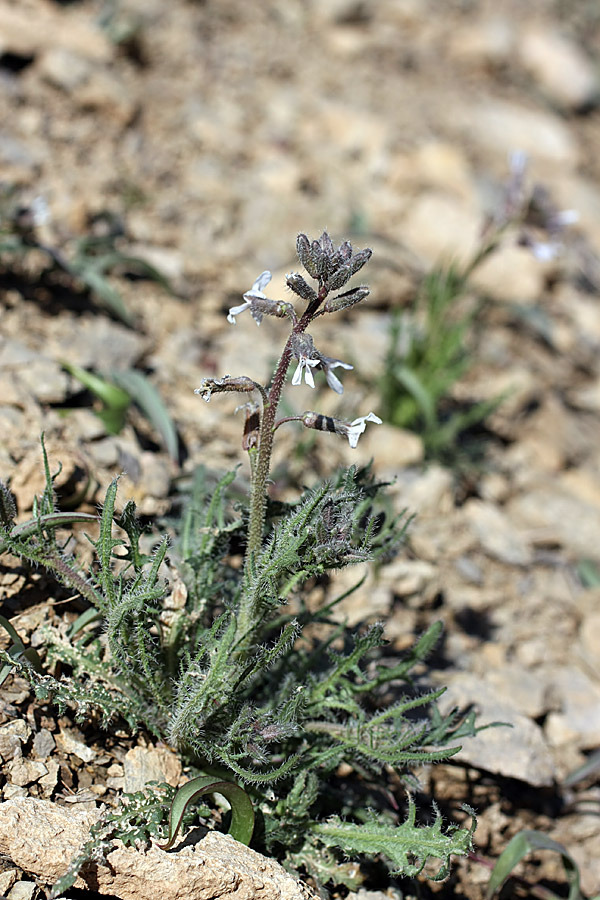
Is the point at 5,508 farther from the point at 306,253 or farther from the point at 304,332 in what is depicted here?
the point at 306,253

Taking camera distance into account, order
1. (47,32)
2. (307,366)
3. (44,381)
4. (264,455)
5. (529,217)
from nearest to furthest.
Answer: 1. (307,366)
2. (264,455)
3. (44,381)
4. (529,217)
5. (47,32)

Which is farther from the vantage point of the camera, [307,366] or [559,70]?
[559,70]

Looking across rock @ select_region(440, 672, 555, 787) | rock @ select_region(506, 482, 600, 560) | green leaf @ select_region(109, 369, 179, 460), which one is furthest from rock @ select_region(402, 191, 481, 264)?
rock @ select_region(440, 672, 555, 787)

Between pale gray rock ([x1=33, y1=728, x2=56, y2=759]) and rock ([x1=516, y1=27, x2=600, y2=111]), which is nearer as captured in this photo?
pale gray rock ([x1=33, y1=728, x2=56, y2=759])

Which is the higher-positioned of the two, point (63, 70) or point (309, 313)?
point (63, 70)

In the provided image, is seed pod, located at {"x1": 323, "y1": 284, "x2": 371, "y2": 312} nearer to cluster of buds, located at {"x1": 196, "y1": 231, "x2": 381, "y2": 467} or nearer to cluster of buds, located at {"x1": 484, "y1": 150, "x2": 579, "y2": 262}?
cluster of buds, located at {"x1": 196, "y1": 231, "x2": 381, "y2": 467}

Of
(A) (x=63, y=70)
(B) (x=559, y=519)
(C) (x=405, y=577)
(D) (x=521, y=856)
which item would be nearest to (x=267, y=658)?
(D) (x=521, y=856)
